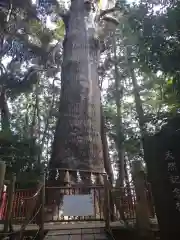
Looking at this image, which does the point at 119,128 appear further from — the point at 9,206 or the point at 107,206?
the point at 9,206

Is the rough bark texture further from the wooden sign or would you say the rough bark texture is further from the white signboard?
the wooden sign

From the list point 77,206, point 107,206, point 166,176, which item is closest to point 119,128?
point 107,206

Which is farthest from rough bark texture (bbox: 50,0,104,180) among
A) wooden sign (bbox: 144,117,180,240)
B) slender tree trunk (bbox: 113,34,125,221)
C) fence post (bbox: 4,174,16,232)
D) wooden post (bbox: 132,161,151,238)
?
slender tree trunk (bbox: 113,34,125,221)

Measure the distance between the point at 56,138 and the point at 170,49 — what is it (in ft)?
12.7

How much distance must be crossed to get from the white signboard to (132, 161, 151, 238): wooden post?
3.27ft

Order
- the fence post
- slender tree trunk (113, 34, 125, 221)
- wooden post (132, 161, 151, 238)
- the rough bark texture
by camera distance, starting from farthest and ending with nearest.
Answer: slender tree trunk (113, 34, 125, 221) < the rough bark texture < the fence post < wooden post (132, 161, 151, 238)

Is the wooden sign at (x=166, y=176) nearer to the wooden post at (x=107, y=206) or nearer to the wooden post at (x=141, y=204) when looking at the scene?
the wooden post at (x=141, y=204)

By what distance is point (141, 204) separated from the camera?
319 centimetres

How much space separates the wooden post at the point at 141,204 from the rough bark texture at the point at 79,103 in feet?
8.92

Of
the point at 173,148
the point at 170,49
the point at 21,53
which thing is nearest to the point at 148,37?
the point at 170,49

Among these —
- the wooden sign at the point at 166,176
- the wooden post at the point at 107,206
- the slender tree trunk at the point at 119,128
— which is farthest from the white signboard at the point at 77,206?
the slender tree trunk at the point at 119,128

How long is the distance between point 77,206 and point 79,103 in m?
3.46

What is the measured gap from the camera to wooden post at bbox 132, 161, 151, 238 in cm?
306

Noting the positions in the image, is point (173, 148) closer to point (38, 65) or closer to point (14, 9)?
point (14, 9)
